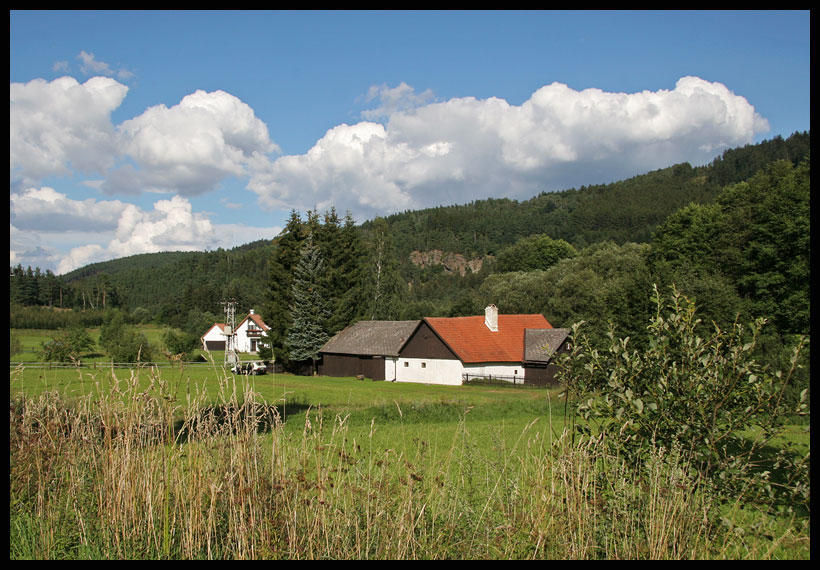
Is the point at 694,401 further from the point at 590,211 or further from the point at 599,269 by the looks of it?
the point at 590,211

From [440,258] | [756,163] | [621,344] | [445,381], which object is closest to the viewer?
[621,344]

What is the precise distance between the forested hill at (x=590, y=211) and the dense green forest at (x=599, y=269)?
53 centimetres

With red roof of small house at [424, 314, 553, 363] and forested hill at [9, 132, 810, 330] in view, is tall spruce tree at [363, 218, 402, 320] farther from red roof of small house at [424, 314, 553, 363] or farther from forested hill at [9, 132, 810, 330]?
forested hill at [9, 132, 810, 330]

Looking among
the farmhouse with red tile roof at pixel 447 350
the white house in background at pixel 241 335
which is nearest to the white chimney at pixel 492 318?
Answer: the farmhouse with red tile roof at pixel 447 350

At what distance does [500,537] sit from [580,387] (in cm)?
152

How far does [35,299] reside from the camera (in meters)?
112

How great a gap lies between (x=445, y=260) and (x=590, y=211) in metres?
36.8

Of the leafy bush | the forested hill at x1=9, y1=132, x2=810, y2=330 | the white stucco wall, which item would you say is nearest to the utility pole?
the leafy bush

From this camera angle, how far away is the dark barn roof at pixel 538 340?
131 feet

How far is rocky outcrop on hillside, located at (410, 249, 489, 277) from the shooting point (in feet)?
438

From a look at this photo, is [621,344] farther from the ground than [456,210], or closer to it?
closer to it

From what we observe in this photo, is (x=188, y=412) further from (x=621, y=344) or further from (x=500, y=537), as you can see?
(x=621, y=344)

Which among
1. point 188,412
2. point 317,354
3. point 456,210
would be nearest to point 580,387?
point 188,412

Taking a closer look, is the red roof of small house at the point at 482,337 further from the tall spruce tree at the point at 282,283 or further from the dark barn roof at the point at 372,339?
the tall spruce tree at the point at 282,283
